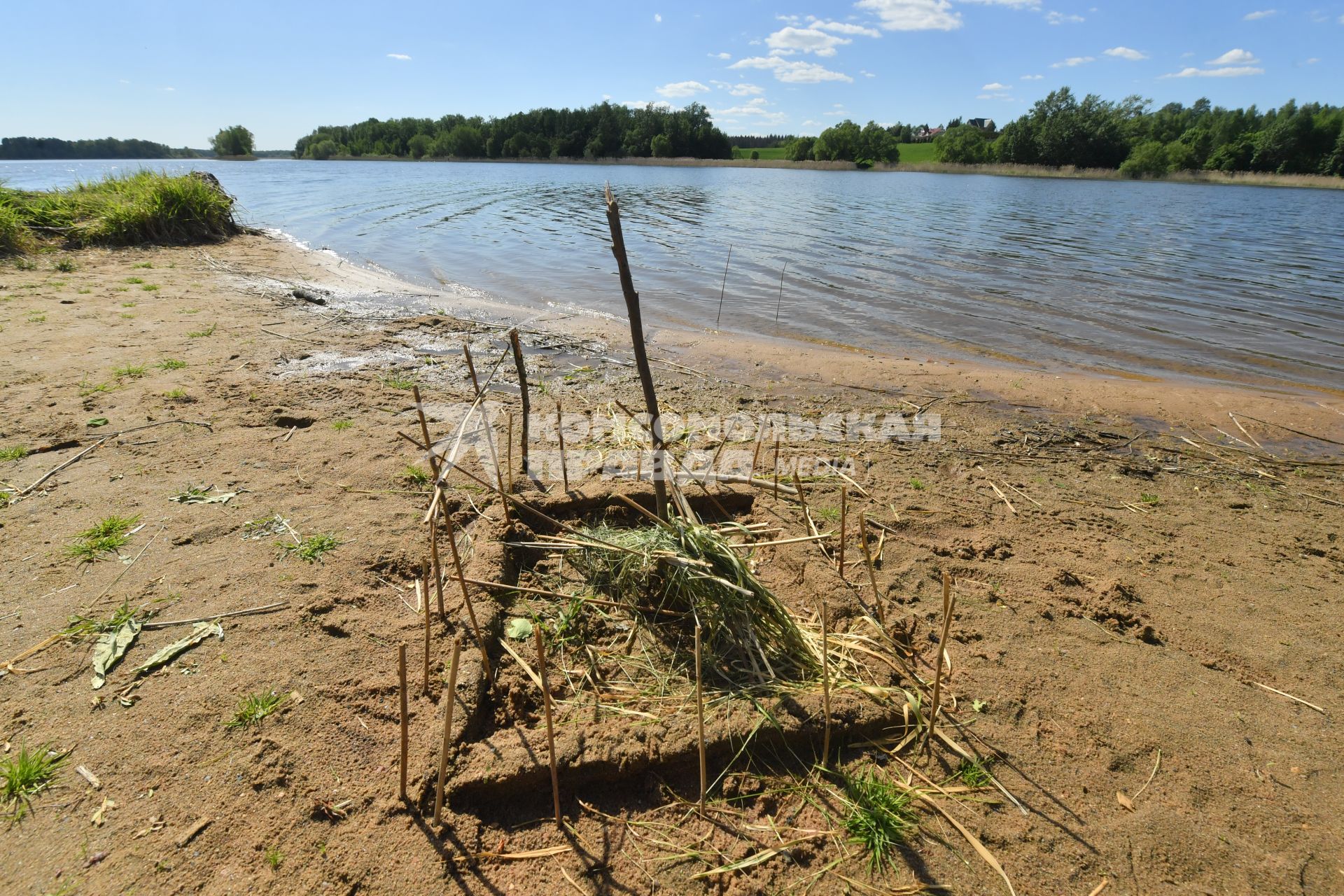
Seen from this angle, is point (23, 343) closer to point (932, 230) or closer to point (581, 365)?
point (581, 365)

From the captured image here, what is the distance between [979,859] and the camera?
222 cm

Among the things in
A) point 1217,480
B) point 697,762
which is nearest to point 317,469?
point 697,762

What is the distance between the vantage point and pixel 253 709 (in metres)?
2.58

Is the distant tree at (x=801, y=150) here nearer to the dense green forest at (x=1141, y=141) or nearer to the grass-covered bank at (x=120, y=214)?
the dense green forest at (x=1141, y=141)

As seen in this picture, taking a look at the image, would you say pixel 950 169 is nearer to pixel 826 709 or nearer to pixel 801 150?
pixel 801 150

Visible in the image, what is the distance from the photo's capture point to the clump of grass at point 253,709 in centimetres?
253

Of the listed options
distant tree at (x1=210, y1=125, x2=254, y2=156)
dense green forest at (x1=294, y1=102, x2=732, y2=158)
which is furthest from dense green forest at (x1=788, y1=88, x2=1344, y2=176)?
distant tree at (x1=210, y1=125, x2=254, y2=156)

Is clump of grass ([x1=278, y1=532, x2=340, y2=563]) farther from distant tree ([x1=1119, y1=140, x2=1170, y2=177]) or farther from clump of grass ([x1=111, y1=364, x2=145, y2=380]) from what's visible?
distant tree ([x1=1119, y1=140, x2=1170, y2=177])

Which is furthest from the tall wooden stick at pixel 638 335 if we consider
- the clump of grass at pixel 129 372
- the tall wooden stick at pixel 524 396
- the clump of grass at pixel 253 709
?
the clump of grass at pixel 129 372

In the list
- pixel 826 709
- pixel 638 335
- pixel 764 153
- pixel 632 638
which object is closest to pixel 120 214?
pixel 638 335

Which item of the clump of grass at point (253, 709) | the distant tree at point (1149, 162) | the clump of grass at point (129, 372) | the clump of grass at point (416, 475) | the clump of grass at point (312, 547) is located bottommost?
the clump of grass at point (253, 709)

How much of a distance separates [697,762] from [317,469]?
11.9 ft

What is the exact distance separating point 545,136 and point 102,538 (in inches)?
4196

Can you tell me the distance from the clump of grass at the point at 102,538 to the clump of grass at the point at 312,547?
3.00ft
